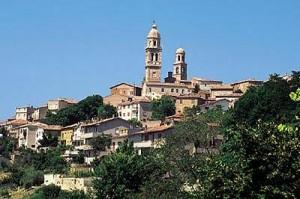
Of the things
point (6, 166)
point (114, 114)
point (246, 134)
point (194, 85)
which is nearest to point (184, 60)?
point (194, 85)

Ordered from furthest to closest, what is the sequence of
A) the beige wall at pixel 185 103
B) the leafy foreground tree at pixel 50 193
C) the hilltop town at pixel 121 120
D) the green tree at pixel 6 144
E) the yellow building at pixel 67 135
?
the beige wall at pixel 185 103 → the yellow building at pixel 67 135 → the green tree at pixel 6 144 → the hilltop town at pixel 121 120 → the leafy foreground tree at pixel 50 193

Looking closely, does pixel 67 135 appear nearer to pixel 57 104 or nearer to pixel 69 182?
pixel 57 104

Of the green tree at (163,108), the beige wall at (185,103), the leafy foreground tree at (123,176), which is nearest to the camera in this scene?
the leafy foreground tree at (123,176)

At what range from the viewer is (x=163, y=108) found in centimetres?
10000

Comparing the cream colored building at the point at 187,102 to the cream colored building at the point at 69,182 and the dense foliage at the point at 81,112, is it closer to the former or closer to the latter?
the dense foliage at the point at 81,112

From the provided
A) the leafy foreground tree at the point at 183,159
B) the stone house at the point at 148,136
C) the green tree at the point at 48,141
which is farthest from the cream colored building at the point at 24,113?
the leafy foreground tree at the point at 183,159

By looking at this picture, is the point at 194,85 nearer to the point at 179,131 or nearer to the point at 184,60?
the point at 184,60

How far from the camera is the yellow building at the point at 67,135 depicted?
9250 centimetres

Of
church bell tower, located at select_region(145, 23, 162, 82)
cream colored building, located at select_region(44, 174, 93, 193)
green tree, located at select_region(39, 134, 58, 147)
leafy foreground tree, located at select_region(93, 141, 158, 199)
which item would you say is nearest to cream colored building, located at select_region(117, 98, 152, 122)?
green tree, located at select_region(39, 134, 58, 147)

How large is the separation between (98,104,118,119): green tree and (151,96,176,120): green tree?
537cm

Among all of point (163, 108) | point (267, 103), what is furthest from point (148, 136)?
point (163, 108)

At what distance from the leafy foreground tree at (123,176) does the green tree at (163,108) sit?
49.9 meters

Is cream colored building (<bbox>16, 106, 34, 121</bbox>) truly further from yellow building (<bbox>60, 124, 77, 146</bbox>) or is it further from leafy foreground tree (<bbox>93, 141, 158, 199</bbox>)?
leafy foreground tree (<bbox>93, 141, 158, 199</bbox>)

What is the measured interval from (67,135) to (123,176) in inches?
1983
